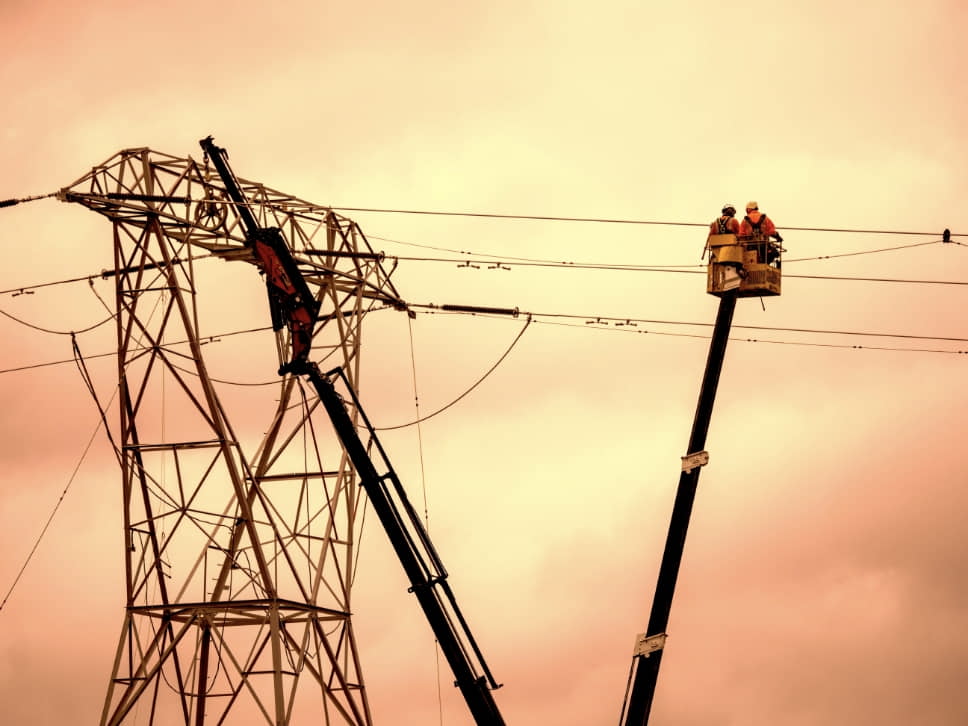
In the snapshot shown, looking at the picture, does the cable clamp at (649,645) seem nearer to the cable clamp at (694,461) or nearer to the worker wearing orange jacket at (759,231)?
the cable clamp at (694,461)

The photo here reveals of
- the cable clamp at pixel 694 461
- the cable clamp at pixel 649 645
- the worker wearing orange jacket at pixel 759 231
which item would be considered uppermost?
the worker wearing orange jacket at pixel 759 231

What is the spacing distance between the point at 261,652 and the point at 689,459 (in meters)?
14.0

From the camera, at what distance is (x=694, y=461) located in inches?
1448

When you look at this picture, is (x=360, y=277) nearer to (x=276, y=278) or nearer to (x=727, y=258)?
(x=276, y=278)

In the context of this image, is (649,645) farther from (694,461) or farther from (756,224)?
(756,224)

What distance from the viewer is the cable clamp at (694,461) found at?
36.7m

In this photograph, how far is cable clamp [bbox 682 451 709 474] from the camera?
3672 centimetres

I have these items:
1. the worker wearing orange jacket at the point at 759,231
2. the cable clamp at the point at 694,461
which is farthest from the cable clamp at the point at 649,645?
the worker wearing orange jacket at the point at 759,231

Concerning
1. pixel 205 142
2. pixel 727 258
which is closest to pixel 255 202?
pixel 205 142

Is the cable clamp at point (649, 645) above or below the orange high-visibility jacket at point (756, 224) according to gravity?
below

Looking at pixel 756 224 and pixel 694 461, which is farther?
pixel 756 224

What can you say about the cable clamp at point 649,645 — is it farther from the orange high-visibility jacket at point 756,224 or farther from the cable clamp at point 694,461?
the orange high-visibility jacket at point 756,224

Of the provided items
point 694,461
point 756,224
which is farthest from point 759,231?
point 694,461

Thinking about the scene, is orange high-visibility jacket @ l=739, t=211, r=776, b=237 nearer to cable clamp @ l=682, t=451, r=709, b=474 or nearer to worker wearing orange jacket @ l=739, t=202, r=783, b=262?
worker wearing orange jacket @ l=739, t=202, r=783, b=262
